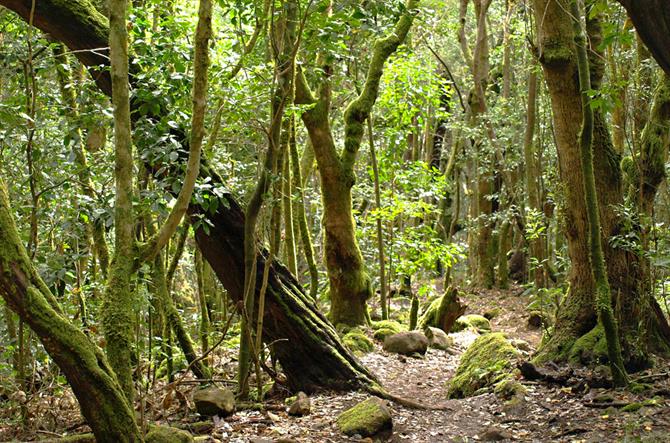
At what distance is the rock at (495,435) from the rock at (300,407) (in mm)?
1821

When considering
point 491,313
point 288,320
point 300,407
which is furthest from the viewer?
point 491,313

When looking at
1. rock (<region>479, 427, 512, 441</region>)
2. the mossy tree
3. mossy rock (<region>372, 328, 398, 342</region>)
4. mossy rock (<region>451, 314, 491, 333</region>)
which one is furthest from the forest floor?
mossy rock (<region>451, 314, 491, 333</region>)

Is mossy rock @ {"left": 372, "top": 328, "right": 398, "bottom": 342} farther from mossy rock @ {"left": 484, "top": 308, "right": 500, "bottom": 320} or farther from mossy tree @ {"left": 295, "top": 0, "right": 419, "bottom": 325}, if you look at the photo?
mossy rock @ {"left": 484, "top": 308, "right": 500, "bottom": 320}

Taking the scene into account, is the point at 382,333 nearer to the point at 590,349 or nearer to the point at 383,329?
the point at 383,329

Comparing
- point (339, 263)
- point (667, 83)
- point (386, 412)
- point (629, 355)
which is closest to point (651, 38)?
point (667, 83)

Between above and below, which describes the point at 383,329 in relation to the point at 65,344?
below

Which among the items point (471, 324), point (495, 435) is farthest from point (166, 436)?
point (471, 324)

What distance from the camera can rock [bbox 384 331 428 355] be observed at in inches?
429

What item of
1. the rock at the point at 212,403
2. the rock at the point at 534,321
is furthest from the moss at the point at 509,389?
the rock at the point at 534,321

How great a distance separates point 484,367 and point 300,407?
109 inches

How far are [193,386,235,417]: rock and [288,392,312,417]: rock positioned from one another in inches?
25.3

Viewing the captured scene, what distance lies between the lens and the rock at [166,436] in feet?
17.1

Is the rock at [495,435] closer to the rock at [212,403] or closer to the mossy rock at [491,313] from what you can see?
the rock at [212,403]

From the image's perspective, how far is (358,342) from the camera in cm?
1070
